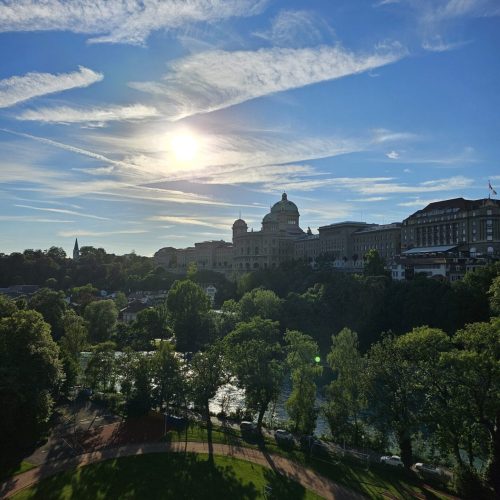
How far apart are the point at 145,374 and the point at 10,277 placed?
12745 cm

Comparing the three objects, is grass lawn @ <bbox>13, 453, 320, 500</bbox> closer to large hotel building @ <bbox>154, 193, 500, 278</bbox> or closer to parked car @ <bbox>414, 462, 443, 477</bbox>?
parked car @ <bbox>414, 462, 443, 477</bbox>

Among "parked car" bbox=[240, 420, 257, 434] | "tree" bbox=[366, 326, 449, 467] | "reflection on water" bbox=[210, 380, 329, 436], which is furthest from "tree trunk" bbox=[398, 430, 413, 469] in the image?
"parked car" bbox=[240, 420, 257, 434]

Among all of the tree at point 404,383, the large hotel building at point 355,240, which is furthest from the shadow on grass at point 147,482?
the large hotel building at point 355,240

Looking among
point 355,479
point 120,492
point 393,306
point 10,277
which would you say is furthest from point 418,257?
point 10,277

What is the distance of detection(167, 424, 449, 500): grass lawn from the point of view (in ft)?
94.1

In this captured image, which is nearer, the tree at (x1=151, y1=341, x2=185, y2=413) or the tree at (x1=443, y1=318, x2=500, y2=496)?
the tree at (x1=443, y1=318, x2=500, y2=496)

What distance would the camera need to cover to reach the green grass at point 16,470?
29.2 m

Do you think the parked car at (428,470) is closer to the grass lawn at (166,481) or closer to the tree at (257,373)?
the grass lawn at (166,481)

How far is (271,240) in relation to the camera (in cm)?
14575

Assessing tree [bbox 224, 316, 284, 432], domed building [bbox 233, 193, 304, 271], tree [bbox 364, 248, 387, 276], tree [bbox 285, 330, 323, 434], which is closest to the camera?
tree [bbox 285, 330, 323, 434]

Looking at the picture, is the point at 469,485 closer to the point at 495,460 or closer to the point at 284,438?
the point at 495,460

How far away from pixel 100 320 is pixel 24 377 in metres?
50.2

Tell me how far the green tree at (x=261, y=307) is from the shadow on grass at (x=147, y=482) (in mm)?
51197

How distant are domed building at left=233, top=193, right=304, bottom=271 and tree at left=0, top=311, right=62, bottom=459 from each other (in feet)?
348
